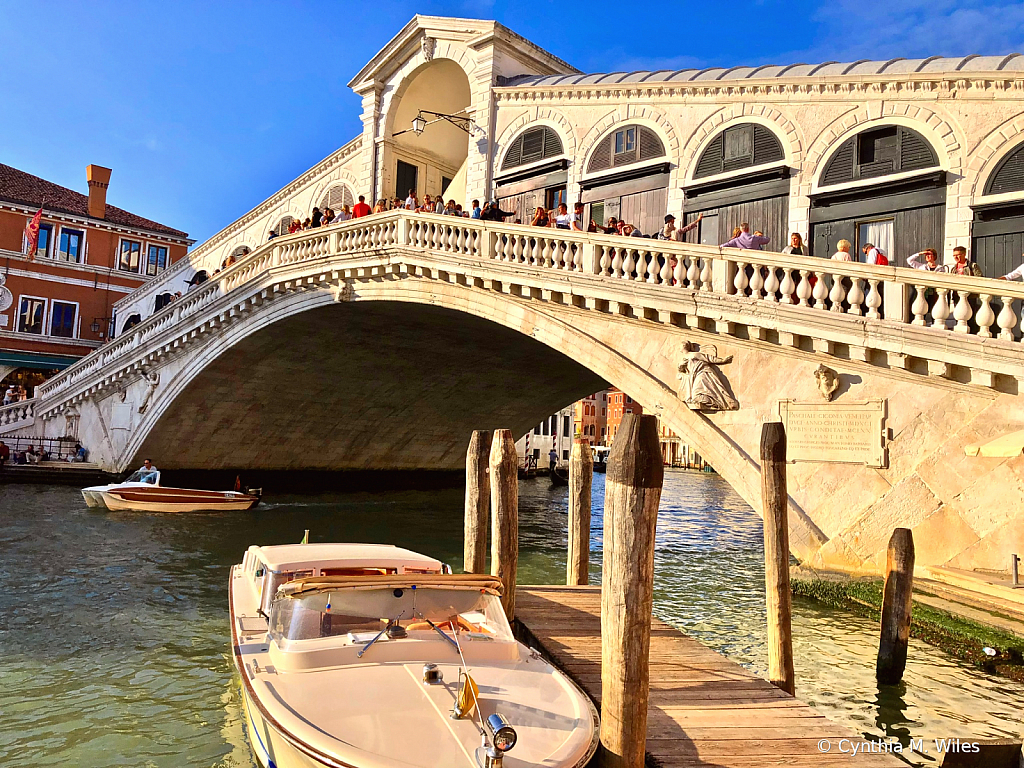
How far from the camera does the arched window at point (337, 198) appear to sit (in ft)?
65.3

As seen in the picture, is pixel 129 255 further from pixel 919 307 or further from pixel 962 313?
pixel 962 313

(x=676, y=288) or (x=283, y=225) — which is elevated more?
(x=283, y=225)

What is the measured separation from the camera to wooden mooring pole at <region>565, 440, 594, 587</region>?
845cm

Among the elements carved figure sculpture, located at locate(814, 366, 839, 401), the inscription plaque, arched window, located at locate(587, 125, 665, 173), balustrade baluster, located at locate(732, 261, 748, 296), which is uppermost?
arched window, located at locate(587, 125, 665, 173)

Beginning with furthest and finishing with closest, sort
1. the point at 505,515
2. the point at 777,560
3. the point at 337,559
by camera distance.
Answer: the point at 505,515, the point at 337,559, the point at 777,560

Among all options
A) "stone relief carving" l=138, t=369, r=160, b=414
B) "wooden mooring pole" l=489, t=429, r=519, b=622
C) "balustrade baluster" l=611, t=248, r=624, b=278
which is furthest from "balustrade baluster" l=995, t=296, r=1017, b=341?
"stone relief carving" l=138, t=369, r=160, b=414

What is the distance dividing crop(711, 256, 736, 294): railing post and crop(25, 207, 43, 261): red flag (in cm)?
2529

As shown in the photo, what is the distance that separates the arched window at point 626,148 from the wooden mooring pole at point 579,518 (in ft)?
21.5

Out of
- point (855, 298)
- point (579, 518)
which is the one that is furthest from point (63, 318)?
point (855, 298)

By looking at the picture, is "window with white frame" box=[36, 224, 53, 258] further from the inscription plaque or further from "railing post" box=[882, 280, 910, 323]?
"railing post" box=[882, 280, 910, 323]

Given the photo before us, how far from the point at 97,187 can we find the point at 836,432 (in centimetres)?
2939

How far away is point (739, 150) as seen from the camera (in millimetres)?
11984

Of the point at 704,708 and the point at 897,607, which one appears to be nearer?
the point at 704,708

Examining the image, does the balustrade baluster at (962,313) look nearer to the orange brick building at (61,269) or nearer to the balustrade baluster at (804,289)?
the balustrade baluster at (804,289)
